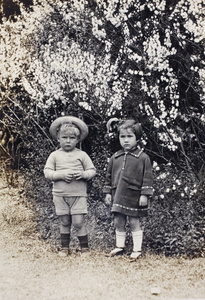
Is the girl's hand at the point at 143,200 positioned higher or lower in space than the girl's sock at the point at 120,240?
higher

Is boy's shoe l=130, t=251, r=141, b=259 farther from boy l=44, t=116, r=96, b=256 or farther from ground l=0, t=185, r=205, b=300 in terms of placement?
boy l=44, t=116, r=96, b=256

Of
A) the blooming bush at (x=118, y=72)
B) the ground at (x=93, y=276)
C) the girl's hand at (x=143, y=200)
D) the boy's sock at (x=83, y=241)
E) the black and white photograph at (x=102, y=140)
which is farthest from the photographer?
the blooming bush at (x=118, y=72)

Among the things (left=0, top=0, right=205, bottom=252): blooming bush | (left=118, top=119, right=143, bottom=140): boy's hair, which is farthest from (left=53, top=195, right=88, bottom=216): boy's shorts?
(left=0, top=0, right=205, bottom=252): blooming bush

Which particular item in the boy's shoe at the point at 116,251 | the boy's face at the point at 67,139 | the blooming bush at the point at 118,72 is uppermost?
the blooming bush at the point at 118,72

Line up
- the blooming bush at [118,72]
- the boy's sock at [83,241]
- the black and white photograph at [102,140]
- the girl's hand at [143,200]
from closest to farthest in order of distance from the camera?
the girl's hand at [143,200], the black and white photograph at [102,140], the boy's sock at [83,241], the blooming bush at [118,72]

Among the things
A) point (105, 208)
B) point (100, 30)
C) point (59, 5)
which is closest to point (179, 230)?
point (105, 208)

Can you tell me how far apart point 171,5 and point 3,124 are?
3294mm

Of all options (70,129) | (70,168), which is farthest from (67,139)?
(70,168)

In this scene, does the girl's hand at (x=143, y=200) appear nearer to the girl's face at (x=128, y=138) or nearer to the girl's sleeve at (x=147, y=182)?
the girl's sleeve at (x=147, y=182)

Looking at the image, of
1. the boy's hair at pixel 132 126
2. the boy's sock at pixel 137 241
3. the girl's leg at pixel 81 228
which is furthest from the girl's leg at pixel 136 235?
the boy's hair at pixel 132 126

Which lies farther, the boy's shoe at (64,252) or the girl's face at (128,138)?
the boy's shoe at (64,252)

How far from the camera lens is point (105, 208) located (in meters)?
4.91

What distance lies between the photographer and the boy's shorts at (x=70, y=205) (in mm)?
4074

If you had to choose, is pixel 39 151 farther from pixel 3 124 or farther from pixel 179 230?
pixel 179 230
